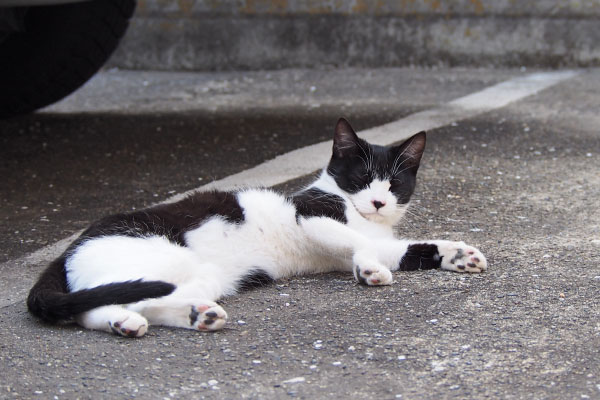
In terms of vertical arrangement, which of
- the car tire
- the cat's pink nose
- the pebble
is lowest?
the pebble

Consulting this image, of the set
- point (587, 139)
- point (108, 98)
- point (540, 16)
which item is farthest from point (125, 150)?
point (540, 16)

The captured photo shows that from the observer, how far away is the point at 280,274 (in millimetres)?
2840

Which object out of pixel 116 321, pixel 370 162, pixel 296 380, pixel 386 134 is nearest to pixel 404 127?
pixel 386 134

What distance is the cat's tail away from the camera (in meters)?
2.26

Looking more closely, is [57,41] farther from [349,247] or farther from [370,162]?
[349,247]

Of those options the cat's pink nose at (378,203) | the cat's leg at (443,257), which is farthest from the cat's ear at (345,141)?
the cat's leg at (443,257)

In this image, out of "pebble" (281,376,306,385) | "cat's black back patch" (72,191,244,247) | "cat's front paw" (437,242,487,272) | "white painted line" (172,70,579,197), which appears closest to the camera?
"pebble" (281,376,306,385)

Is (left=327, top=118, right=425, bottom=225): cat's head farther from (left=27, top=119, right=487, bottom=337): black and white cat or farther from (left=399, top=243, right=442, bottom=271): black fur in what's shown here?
(left=399, top=243, right=442, bottom=271): black fur

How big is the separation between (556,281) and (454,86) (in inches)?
168

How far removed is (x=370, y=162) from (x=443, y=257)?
1.50 ft

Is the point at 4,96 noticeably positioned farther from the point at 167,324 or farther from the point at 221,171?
the point at 167,324

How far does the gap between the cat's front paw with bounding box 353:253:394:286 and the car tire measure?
2.93 m

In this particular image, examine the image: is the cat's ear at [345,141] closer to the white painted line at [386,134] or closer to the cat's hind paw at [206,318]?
the white painted line at [386,134]

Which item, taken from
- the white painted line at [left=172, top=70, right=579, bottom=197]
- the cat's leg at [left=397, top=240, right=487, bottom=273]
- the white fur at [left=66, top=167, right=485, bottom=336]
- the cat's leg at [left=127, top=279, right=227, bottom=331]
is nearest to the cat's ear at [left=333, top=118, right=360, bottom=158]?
the white fur at [left=66, top=167, right=485, bottom=336]
